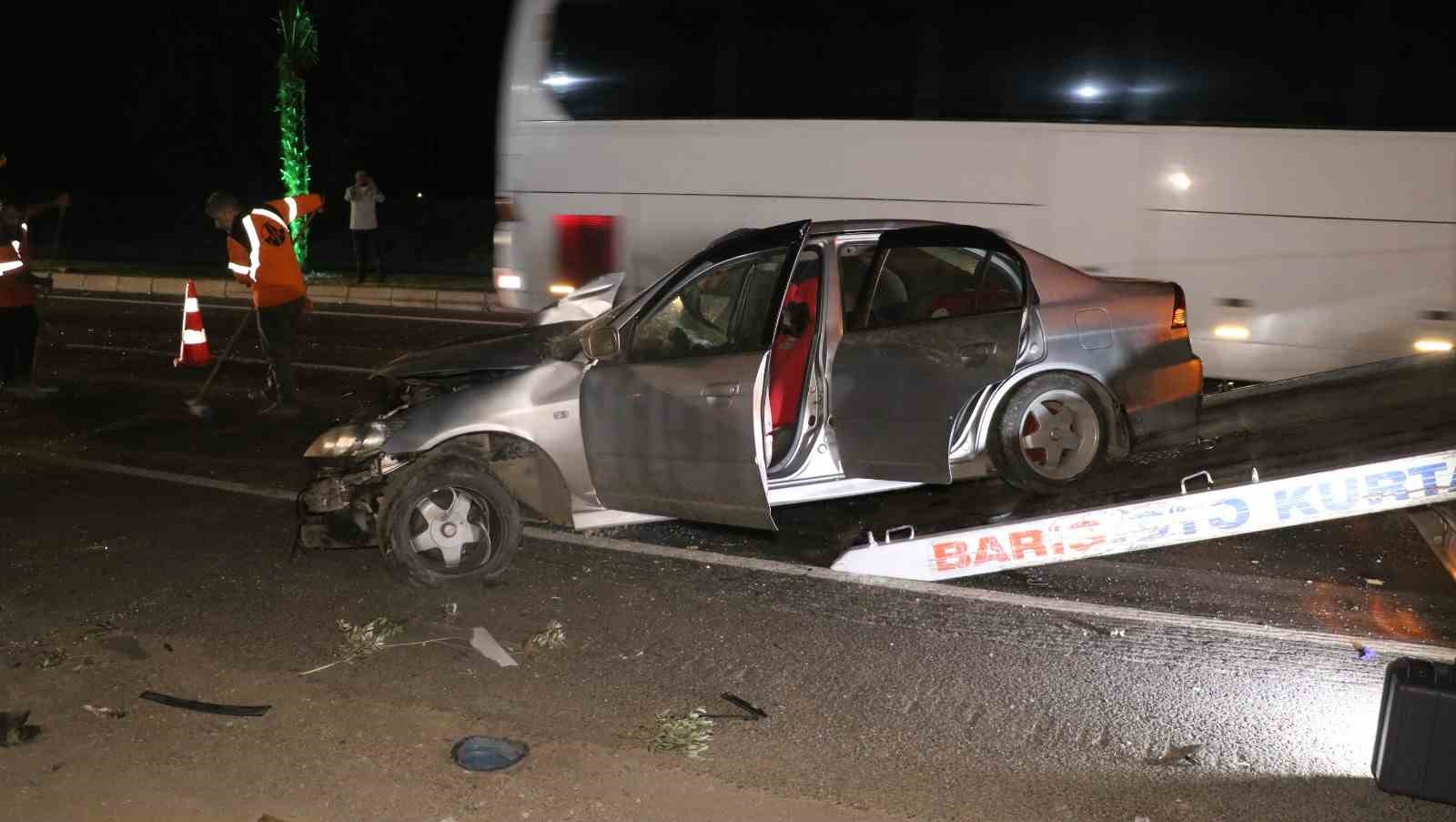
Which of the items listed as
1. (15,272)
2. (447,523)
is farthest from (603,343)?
(15,272)

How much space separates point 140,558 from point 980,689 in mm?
4358

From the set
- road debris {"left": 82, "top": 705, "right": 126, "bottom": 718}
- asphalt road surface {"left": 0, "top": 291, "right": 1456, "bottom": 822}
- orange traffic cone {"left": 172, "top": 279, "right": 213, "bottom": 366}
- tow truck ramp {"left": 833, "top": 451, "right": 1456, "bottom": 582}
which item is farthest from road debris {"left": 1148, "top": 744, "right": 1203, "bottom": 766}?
orange traffic cone {"left": 172, "top": 279, "right": 213, "bottom": 366}

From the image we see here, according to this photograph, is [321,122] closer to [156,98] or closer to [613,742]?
[156,98]

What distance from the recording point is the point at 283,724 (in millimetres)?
5020

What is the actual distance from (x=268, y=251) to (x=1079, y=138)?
5939mm

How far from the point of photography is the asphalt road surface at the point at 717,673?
4.43m

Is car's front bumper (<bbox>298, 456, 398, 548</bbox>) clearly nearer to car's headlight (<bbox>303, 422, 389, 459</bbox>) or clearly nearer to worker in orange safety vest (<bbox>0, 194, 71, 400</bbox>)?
car's headlight (<bbox>303, 422, 389, 459</bbox>)

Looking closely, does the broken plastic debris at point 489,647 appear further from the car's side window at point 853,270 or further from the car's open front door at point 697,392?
the car's side window at point 853,270

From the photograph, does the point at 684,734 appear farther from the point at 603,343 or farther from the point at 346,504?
the point at 346,504

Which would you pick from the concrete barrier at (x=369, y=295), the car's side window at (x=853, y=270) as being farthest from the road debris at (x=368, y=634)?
the concrete barrier at (x=369, y=295)

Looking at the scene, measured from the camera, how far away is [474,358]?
6.74 m

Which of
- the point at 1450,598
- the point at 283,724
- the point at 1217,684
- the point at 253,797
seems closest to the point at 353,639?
the point at 283,724

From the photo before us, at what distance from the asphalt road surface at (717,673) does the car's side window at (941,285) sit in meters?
0.96

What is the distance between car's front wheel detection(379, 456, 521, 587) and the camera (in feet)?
20.5
